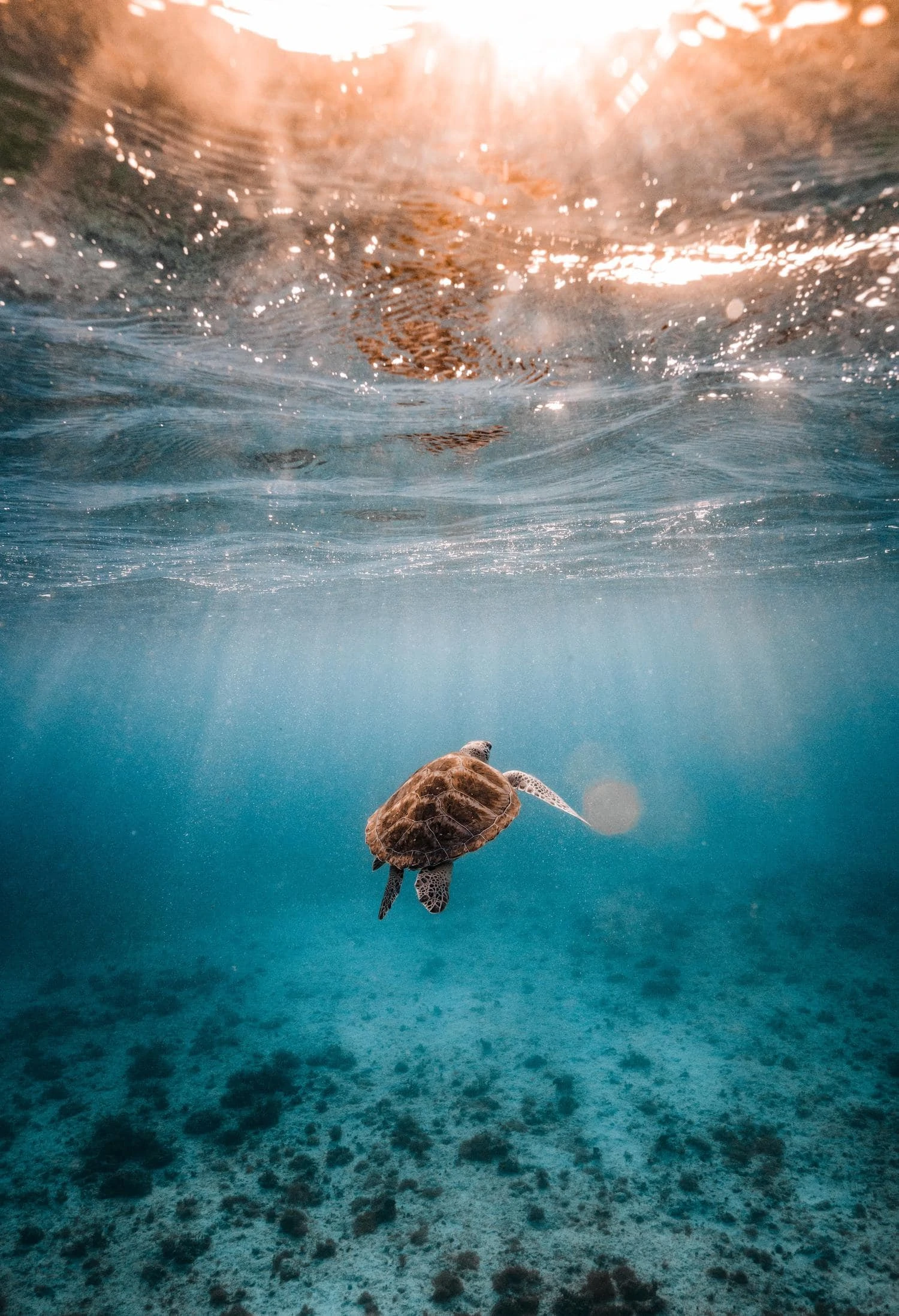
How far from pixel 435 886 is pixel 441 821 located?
0.66m

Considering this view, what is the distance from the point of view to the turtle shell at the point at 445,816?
5828 mm

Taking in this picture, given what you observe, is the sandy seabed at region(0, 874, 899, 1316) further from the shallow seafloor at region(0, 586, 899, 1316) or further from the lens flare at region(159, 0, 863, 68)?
the lens flare at region(159, 0, 863, 68)

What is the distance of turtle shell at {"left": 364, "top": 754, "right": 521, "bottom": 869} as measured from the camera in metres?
5.83

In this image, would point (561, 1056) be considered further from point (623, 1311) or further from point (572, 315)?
point (572, 315)

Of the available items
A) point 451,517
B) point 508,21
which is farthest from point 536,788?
point 451,517

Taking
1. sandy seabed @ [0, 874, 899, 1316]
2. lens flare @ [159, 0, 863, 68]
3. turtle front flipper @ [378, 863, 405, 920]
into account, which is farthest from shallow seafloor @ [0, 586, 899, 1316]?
lens flare @ [159, 0, 863, 68]

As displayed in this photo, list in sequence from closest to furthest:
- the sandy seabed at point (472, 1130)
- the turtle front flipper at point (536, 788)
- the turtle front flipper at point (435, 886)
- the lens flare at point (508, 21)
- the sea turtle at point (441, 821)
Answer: the lens flare at point (508, 21), the turtle front flipper at point (435, 886), the sea turtle at point (441, 821), the turtle front flipper at point (536, 788), the sandy seabed at point (472, 1130)

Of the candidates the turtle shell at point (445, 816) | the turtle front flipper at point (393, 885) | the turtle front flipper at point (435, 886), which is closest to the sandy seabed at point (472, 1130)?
the turtle front flipper at point (393, 885)

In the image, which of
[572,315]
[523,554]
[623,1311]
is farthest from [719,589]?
[623,1311]

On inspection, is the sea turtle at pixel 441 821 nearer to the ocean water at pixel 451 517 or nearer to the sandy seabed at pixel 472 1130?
the ocean water at pixel 451 517

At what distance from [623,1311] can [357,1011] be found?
1061cm

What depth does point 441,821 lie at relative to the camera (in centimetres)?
592

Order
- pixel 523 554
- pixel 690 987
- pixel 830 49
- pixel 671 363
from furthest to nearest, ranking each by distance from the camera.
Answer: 1. pixel 523 554
2. pixel 690 987
3. pixel 671 363
4. pixel 830 49

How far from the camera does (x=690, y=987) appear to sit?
15.9 m
